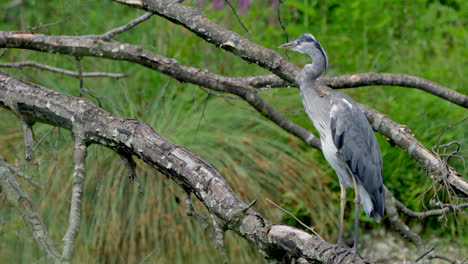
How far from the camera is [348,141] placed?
297 cm

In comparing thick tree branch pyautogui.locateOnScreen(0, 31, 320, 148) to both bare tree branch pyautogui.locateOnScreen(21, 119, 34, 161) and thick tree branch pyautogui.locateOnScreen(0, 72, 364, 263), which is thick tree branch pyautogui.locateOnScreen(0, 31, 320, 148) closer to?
thick tree branch pyautogui.locateOnScreen(0, 72, 364, 263)

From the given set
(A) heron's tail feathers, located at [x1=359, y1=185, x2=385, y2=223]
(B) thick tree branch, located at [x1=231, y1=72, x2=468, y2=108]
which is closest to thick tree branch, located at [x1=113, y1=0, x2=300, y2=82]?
(B) thick tree branch, located at [x1=231, y1=72, x2=468, y2=108]

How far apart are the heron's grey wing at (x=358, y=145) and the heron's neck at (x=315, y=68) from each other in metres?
0.18

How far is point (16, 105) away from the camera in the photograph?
246 cm

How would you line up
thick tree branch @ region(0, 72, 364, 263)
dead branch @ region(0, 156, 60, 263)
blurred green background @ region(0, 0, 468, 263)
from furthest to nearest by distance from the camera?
1. blurred green background @ region(0, 0, 468, 263)
2. thick tree branch @ region(0, 72, 364, 263)
3. dead branch @ region(0, 156, 60, 263)

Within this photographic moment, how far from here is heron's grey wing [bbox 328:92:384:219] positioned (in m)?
2.95

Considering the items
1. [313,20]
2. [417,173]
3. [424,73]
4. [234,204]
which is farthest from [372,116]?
[313,20]

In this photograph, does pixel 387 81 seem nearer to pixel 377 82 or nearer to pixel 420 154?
pixel 377 82

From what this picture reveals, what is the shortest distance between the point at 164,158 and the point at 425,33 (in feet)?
14.7

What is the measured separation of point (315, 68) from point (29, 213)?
5.20 ft

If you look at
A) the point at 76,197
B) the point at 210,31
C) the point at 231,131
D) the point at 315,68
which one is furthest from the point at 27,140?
the point at 231,131

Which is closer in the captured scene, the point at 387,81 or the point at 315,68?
the point at 315,68

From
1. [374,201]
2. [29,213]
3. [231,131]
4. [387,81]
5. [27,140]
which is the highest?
[231,131]

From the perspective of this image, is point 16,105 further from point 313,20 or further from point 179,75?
point 313,20
